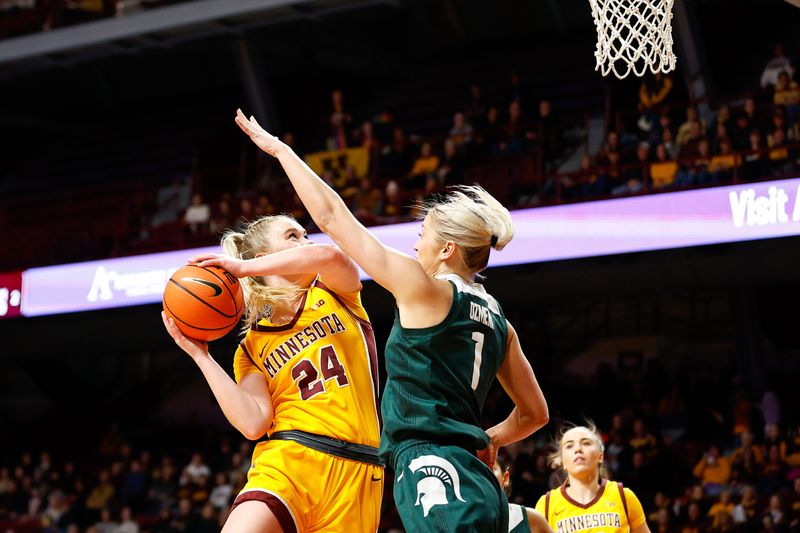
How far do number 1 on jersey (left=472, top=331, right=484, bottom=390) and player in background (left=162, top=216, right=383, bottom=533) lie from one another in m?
0.75

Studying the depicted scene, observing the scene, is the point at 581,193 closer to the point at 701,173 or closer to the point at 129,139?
the point at 701,173

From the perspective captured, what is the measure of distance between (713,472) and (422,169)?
521cm

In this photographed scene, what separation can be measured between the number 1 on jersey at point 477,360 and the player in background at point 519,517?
0.29 m

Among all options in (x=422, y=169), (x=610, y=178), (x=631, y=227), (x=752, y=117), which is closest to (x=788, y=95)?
(x=752, y=117)

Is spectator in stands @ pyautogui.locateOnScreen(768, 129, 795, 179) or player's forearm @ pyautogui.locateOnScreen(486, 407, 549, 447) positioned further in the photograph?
spectator in stands @ pyautogui.locateOnScreen(768, 129, 795, 179)

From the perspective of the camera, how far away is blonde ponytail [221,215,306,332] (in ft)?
13.6

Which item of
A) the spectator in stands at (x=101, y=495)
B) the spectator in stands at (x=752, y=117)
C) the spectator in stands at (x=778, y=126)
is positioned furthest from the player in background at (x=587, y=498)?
the spectator in stands at (x=101, y=495)

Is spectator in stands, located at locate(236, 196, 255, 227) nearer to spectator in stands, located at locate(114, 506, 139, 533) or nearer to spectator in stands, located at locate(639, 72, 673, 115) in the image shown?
spectator in stands, located at locate(114, 506, 139, 533)

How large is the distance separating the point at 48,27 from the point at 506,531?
54.1ft

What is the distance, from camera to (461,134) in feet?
47.0

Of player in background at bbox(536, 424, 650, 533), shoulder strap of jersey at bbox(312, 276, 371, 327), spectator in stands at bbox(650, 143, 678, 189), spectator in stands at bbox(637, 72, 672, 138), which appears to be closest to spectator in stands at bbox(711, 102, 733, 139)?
spectator in stands at bbox(650, 143, 678, 189)

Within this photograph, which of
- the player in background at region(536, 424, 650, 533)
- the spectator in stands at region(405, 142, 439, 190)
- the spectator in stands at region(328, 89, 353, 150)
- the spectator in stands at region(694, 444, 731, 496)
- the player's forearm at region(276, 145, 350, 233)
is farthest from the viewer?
the spectator in stands at region(328, 89, 353, 150)

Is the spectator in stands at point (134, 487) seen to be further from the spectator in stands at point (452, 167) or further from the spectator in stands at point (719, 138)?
the spectator in stands at point (719, 138)

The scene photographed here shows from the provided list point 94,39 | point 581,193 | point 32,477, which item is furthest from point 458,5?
point 32,477
